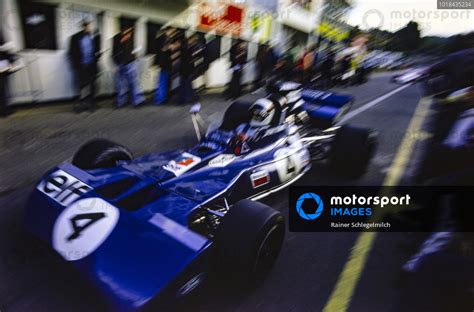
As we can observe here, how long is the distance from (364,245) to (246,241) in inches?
36.2

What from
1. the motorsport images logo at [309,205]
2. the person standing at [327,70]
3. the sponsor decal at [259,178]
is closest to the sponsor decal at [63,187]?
the sponsor decal at [259,178]

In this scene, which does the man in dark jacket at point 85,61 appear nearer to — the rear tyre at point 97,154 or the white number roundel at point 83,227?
the rear tyre at point 97,154

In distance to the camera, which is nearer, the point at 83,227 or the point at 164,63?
the point at 83,227

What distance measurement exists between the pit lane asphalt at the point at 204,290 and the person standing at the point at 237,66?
0.11 metres

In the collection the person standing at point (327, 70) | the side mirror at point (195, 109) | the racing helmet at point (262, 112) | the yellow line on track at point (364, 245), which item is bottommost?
the yellow line on track at point (364, 245)

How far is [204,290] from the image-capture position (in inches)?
59.9

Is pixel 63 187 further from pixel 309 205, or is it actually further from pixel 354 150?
pixel 354 150

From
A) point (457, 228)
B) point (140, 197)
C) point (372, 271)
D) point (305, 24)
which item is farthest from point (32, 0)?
point (457, 228)

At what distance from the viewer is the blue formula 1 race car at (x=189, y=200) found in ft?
4.20

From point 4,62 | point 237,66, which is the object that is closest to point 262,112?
point 237,66

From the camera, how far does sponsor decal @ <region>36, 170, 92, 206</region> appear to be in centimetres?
156

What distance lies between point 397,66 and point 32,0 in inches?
76.8

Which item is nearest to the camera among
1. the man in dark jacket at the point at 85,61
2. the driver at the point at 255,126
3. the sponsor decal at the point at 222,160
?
the man in dark jacket at the point at 85,61

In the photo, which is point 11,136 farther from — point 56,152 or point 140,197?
point 140,197
